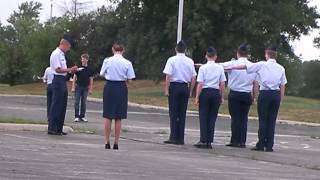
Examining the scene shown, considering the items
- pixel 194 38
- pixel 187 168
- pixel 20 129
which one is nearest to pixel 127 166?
pixel 187 168

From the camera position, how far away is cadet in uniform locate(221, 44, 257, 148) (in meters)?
15.3

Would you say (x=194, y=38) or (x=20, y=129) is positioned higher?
(x=194, y=38)

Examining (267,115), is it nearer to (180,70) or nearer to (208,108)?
(208,108)

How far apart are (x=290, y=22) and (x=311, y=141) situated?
2608cm

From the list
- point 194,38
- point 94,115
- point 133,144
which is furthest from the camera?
point 194,38

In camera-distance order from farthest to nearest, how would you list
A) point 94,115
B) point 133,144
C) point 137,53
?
1. point 137,53
2. point 94,115
3. point 133,144

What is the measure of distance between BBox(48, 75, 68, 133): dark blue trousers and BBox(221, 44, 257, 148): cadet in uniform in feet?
11.0

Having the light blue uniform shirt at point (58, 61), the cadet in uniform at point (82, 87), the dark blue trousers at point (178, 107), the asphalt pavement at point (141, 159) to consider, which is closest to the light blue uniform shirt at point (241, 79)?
the dark blue trousers at point (178, 107)

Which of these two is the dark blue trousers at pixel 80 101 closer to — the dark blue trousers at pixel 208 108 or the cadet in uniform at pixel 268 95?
the dark blue trousers at pixel 208 108

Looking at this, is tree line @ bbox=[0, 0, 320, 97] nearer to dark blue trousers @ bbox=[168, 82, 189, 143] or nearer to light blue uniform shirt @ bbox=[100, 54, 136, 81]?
dark blue trousers @ bbox=[168, 82, 189, 143]

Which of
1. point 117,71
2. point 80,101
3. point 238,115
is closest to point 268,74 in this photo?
point 238,115

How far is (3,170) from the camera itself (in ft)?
31.0

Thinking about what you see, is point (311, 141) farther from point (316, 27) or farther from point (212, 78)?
point (316, 27)

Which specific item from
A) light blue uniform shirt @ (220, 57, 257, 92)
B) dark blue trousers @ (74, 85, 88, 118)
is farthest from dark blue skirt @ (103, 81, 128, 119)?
dark blue trousers @ (74, 85, 88, 118)
